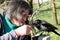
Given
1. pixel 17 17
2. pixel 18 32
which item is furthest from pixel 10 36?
pixel 17 17

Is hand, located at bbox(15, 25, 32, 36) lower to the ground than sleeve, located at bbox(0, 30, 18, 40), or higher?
higher

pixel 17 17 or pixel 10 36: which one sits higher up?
pixel 17 17

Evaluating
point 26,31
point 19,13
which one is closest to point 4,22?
point 19,13

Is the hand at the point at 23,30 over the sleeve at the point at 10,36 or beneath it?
over

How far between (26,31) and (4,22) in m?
0.39

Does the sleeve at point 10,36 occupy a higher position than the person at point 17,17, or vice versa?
the person at point 17,17

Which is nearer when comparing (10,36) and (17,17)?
(10,36)

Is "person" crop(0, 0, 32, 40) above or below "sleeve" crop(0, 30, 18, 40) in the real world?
above

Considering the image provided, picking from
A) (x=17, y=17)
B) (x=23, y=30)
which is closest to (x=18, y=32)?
(x=23, y=30)

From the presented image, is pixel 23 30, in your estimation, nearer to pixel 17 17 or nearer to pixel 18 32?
pixel 18 32

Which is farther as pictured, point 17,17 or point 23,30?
point 17,17

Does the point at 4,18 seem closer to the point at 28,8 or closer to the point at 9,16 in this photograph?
the point at 9,16

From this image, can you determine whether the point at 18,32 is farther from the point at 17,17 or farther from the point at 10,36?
the point at 17,17

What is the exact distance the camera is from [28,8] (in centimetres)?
198
